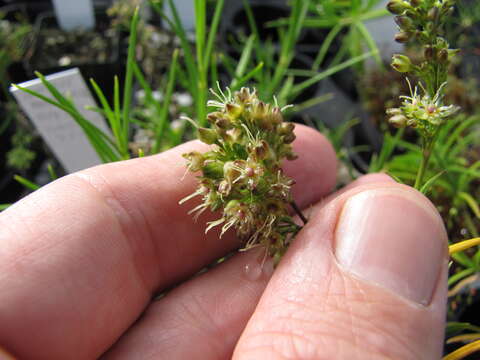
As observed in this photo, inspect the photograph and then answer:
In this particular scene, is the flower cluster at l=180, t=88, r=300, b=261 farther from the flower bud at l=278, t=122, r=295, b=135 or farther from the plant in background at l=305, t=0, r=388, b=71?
the plant in background at l=305, t=0, r=388, b=71

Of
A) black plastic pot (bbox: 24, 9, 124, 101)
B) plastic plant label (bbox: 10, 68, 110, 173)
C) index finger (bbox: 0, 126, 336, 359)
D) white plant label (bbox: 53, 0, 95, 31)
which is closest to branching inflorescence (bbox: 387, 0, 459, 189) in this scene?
index finger (bbox: 0, 126, 336, 359)

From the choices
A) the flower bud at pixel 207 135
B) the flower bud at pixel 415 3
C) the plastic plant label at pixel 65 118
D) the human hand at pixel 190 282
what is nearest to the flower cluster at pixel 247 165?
the flower bud at pixel 207 135

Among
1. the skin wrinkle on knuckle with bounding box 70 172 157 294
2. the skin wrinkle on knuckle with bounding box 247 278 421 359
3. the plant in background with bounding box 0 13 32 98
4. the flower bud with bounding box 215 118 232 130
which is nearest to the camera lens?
the skin wrinkle on knuckle with bounding box 247 278 421 359

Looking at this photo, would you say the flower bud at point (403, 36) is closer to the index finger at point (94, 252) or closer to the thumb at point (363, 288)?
the thumb at point (363, 288)

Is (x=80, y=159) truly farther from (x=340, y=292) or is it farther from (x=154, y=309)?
(x=340, y=292)

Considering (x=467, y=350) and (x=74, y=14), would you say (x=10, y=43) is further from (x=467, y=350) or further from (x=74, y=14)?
(x=467, y=350)

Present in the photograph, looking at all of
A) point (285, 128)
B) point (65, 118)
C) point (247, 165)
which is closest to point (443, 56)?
point (285, 128)
